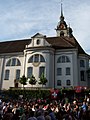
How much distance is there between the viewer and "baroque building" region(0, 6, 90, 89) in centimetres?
4612

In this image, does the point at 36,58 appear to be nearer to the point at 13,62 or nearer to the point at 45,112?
the point at 13,62

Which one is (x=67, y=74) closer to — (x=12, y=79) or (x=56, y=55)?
(x=56, y=55)

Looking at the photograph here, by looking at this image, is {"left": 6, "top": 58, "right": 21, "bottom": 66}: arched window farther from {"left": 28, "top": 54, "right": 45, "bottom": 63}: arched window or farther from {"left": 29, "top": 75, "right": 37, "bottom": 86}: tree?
{"left": 29, "top": 75, "right": 37, "bottom": 86}: tree

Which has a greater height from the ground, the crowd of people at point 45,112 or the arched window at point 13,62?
the arched window at point 13,62

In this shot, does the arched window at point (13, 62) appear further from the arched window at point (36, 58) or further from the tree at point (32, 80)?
the tree at point (32, 80)

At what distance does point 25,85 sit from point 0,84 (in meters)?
Answer: 7.88

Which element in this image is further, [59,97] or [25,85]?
[25,85]

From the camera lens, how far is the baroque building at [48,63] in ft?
151

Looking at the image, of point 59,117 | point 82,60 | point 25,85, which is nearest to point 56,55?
point 82,60

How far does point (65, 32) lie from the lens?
66.7 meters

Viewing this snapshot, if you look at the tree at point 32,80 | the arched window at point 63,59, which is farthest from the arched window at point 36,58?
the tree at point 32,80

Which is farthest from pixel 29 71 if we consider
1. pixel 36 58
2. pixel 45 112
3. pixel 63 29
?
pixel 45 112

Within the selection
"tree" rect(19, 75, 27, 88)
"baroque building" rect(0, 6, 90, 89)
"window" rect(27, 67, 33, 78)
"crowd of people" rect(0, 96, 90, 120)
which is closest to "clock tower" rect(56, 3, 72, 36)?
"baroque building" rect(0, 6, 90, 89)

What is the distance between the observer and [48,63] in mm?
46250
